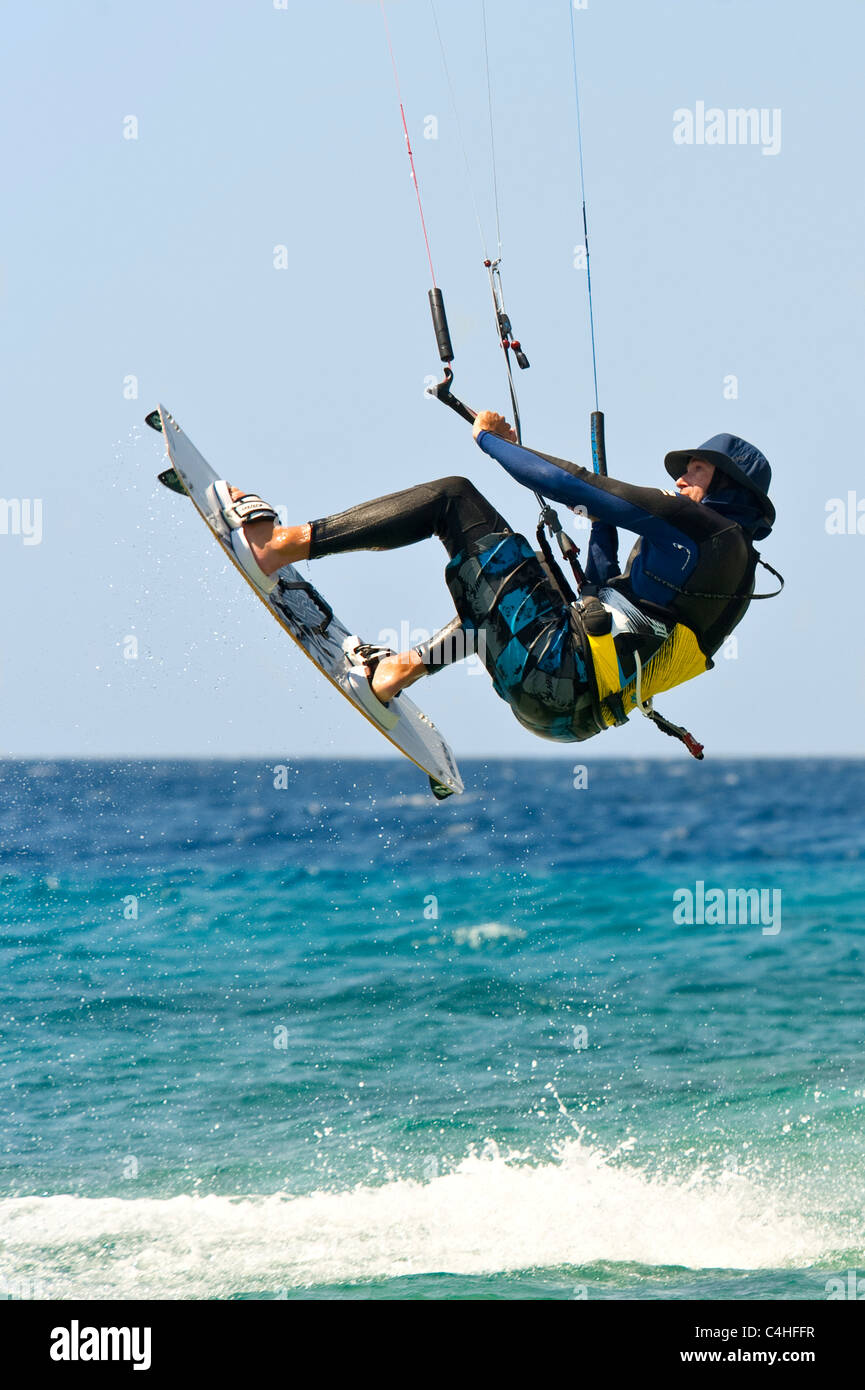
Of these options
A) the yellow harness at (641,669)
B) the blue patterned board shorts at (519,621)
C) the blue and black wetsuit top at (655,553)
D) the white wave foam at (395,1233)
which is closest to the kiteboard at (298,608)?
the blue patterned board shorts at (519,621)

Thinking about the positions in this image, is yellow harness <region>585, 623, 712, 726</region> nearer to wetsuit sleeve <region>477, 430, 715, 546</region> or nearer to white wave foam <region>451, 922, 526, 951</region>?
wetsuit sleeve <region>477, 430, 715, 546</region>

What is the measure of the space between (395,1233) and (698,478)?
5.53 meters

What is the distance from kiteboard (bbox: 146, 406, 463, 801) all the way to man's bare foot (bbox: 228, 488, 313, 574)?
0.16 metres

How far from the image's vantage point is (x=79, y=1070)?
1371 centimetres

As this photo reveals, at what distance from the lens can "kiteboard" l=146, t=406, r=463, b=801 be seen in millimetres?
6992

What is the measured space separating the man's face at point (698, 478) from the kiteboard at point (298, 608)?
1670mm

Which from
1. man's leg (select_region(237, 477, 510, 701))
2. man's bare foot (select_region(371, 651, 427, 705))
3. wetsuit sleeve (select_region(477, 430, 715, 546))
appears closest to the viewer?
wetsuit sleeve (select_region(477, 430, 715, 546))

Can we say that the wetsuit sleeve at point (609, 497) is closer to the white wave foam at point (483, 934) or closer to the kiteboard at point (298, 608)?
the kiteboard at point (298, 608)

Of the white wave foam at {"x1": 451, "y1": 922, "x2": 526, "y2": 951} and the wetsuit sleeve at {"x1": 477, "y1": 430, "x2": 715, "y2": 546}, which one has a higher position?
the wetsuit sleeve at {"x1": 477, "y1": 430, "x2": 715, "y2": 546}

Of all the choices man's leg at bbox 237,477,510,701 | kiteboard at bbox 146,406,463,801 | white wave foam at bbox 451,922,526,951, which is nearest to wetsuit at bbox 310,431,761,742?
man's leg at bbox 237,477,510,701

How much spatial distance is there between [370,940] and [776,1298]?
10.8 meters

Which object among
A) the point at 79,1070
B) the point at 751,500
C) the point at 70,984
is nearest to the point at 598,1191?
the point at 79,1070

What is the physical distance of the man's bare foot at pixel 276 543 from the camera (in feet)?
21.9
